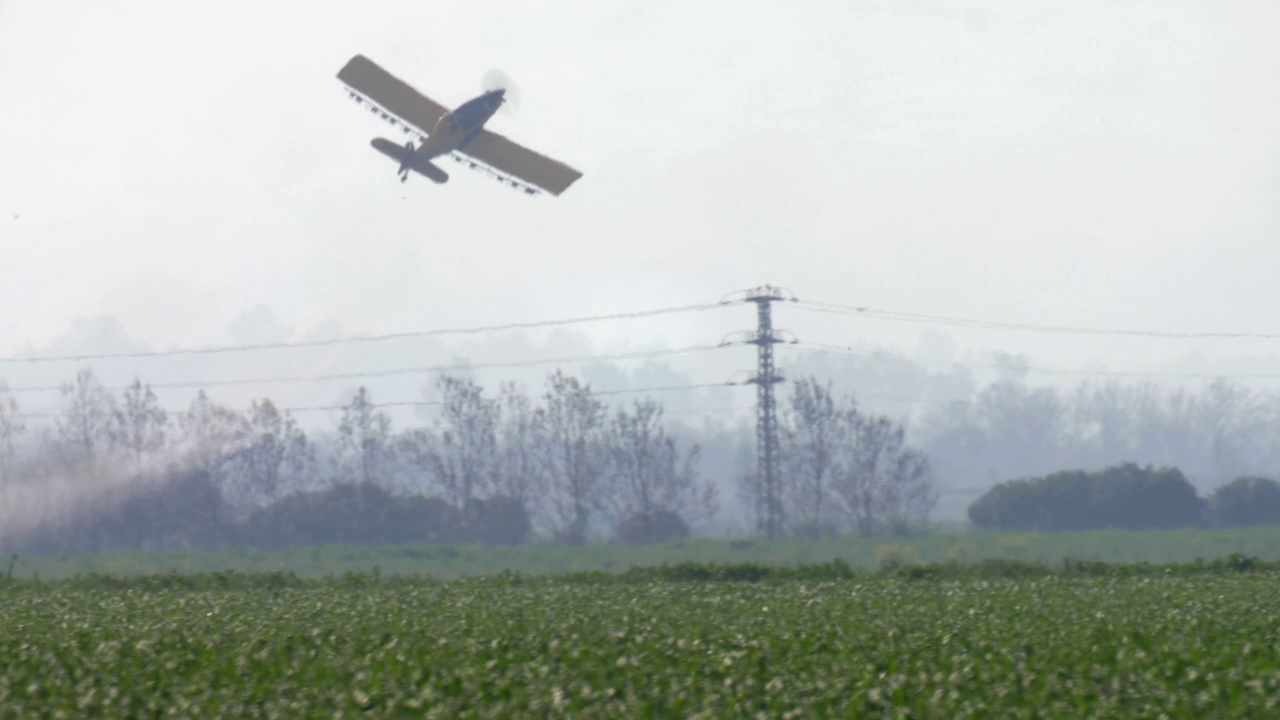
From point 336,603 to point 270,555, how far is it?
3625 cm

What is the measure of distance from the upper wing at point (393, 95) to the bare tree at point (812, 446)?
1337 inches

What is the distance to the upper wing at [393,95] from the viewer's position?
135 ft

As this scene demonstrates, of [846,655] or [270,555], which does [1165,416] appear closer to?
[270,555]

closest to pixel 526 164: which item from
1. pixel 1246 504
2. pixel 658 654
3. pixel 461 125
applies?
pixel 461 125

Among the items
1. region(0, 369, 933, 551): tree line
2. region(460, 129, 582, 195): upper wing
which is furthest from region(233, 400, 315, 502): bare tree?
region(460, 129, 582, 195): upper wing

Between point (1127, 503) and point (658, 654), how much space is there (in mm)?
57116

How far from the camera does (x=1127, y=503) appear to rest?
6794 cm

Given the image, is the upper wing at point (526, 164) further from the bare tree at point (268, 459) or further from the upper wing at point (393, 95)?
the bare tree at point (268, 459)

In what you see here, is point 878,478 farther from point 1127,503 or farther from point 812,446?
point 1127,503

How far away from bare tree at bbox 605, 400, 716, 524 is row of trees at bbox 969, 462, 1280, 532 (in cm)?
1542

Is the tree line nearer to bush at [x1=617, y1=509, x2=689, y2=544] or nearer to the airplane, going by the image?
bush at [x1=617, y1=509, x2=689, y2=544]

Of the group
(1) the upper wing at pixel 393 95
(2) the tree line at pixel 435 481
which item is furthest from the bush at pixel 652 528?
(1) the upper wing at pixel 393 95

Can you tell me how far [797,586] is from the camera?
30.4 m

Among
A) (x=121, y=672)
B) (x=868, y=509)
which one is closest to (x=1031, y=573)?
(x=121, y=672)
